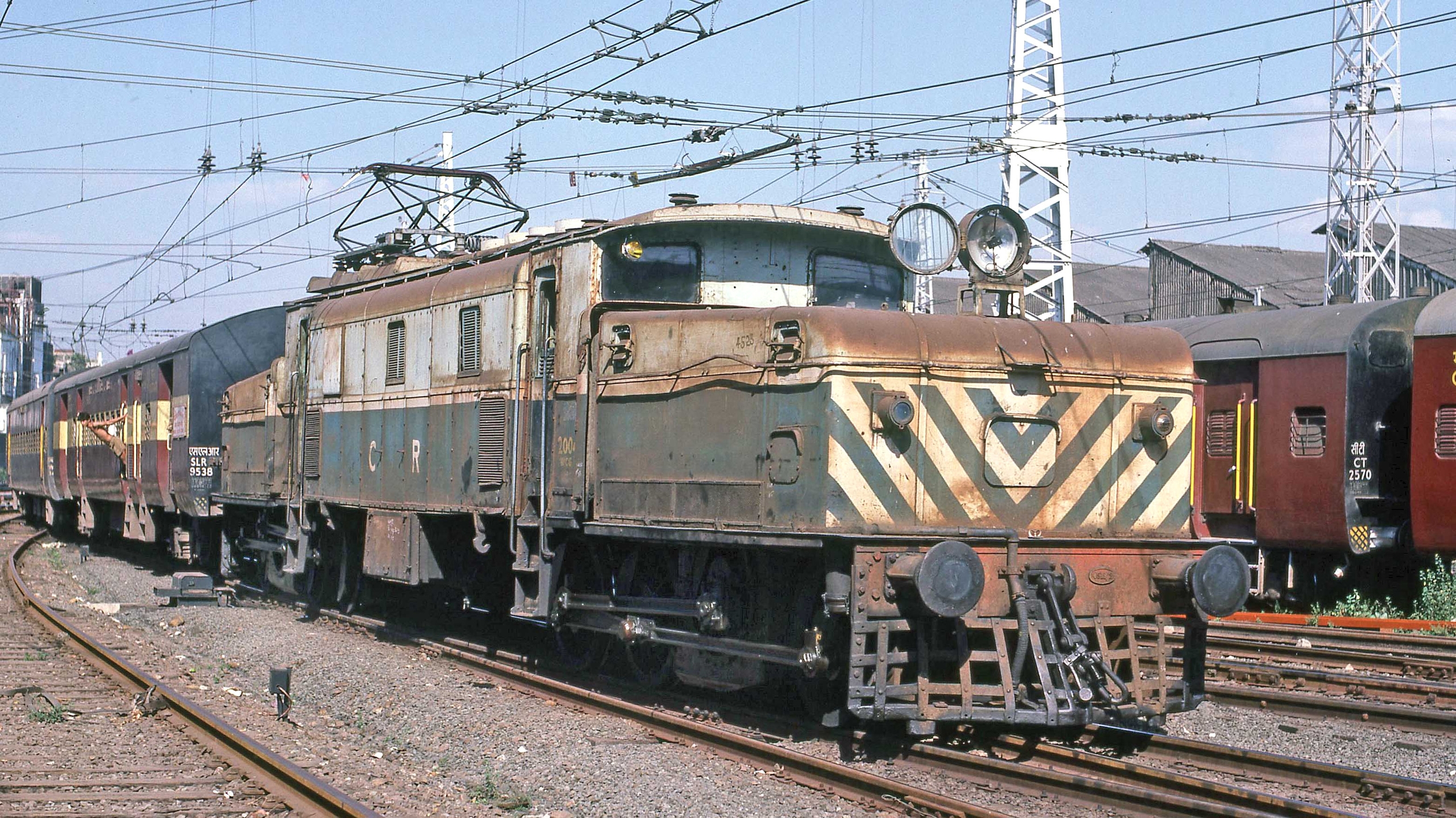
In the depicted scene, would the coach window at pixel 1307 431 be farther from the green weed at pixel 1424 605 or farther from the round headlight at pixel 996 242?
the round headlight at pixel 996 242

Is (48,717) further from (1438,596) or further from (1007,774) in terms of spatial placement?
(1438,596)

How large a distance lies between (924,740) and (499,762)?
253 centimetres

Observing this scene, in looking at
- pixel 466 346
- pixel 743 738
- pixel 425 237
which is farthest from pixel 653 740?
pixel 425 237

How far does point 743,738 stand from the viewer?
26.3 feet

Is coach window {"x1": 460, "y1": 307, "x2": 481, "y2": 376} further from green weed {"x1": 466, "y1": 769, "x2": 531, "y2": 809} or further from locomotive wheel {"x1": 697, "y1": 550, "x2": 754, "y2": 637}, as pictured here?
green weed {"x1": 466, "y1": 769, "x2": 531, "y2": 809}

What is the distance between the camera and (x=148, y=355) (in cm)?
2127

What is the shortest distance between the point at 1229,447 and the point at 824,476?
33.3ft

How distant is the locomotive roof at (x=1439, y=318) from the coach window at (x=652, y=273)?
8.44 m

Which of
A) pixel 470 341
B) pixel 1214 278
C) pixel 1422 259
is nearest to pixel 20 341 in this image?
pixel 1214 278

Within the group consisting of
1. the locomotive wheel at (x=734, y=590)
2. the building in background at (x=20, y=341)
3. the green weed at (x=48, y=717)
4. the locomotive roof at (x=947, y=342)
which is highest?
the building in background at (x=20, y=341)

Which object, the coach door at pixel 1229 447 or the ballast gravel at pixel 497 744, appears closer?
the ballast gravel at pixel 497 744

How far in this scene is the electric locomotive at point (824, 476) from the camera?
7629 millimetres

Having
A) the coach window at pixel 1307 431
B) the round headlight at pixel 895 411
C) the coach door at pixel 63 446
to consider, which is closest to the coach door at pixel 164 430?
the coach door at pixel 63 446

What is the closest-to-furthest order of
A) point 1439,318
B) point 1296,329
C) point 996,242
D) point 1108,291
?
point 996,242 < point 1439,318 < point 1296,329 < point 1108,291
